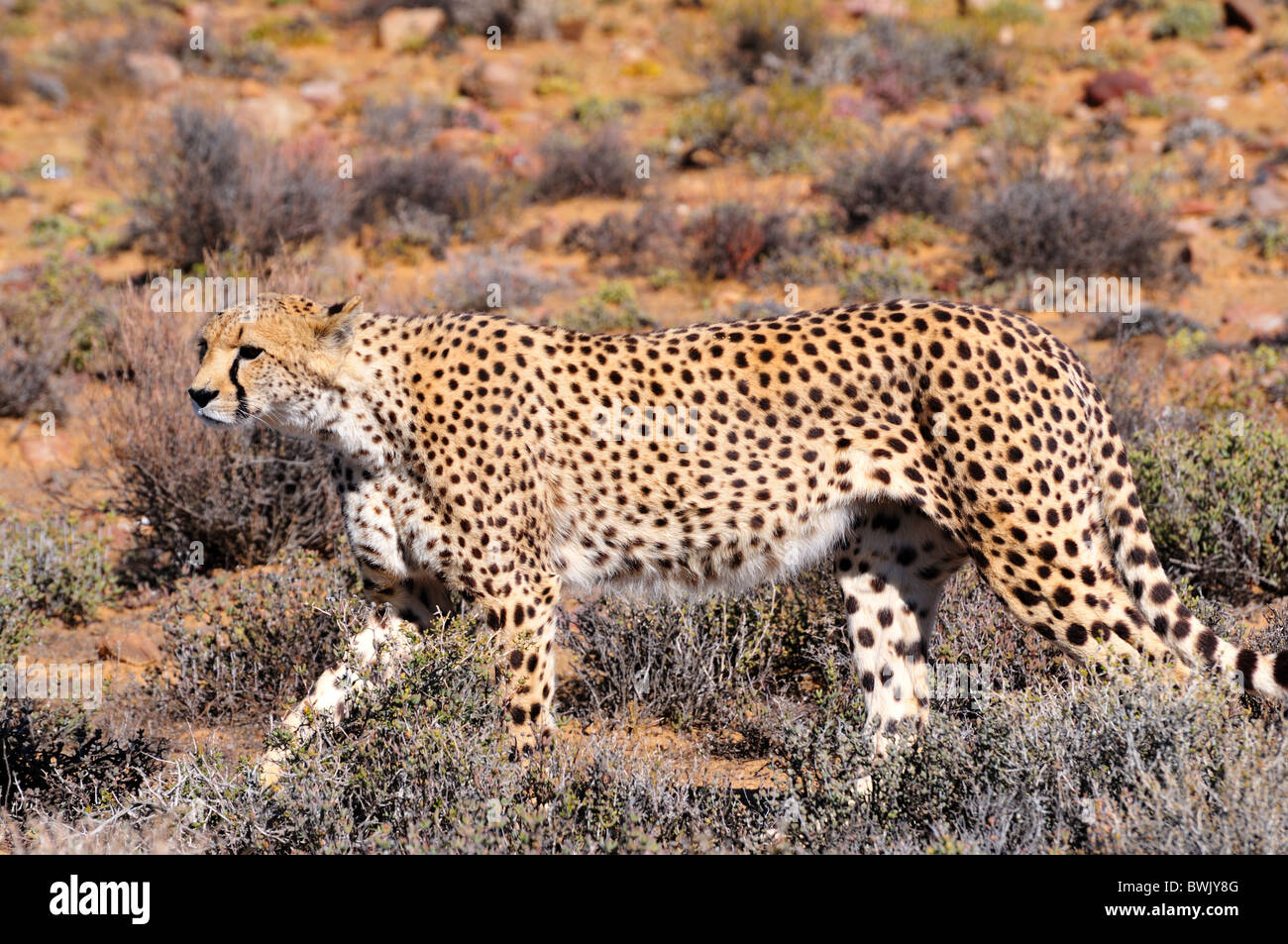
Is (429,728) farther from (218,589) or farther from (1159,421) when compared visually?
(1159,421)

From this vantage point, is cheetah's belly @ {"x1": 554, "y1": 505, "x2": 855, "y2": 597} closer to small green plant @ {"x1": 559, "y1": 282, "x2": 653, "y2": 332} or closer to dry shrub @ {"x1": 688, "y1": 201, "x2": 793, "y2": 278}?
small green plant @ {"x1": 559, "y1": 282, "x2": 653, "y2": 332}

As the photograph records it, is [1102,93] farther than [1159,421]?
Yes

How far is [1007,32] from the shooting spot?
51.5 ft

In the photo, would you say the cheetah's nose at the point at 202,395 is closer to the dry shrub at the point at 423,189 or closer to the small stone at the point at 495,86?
the dry shrub at the point at 423,189

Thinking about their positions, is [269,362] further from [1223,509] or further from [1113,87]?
[1113,87]

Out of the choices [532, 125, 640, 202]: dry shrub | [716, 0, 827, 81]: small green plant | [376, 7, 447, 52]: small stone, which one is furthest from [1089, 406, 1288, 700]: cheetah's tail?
[376, 7, 447, 52]: small stone

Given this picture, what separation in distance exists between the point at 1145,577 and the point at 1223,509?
7.10 ft

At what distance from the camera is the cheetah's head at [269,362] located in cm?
436


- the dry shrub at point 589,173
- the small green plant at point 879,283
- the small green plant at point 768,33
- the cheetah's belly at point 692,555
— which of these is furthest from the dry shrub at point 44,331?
the small green plant at point 768,33

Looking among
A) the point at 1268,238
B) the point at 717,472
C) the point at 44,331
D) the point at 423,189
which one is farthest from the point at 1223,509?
the point at 423,189

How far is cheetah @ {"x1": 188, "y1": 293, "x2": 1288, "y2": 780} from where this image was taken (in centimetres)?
411

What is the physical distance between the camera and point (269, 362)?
4.39 metres
